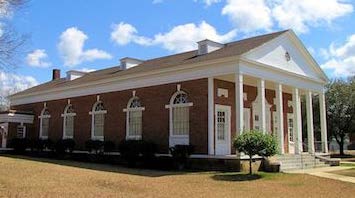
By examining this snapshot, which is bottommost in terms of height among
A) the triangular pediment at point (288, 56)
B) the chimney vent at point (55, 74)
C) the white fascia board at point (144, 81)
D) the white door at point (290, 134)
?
the white door at point (290, 134)

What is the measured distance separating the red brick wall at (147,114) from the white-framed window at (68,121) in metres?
0.38

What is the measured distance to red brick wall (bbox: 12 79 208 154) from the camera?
23922 millimetres

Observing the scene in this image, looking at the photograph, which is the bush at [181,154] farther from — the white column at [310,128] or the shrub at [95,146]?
A: the white column at [310,128]

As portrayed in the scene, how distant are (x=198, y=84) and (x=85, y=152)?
34.8ft

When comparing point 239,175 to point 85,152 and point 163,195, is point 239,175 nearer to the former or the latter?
point 163,195

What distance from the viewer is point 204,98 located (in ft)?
78.0

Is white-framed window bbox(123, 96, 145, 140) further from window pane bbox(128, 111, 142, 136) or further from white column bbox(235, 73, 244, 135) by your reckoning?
white column bbox(235, 73, 244, 135)

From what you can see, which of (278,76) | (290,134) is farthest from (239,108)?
(290,134)

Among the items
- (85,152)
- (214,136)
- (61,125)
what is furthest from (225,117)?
(61,125)

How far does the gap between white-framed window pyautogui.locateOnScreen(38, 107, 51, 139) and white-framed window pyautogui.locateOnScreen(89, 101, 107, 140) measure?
6232mm

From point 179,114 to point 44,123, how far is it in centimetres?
1514

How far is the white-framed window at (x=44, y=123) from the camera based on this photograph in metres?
35.7

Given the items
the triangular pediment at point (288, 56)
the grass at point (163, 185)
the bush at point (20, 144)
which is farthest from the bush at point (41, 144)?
the triangular pediment at point (288, 56)

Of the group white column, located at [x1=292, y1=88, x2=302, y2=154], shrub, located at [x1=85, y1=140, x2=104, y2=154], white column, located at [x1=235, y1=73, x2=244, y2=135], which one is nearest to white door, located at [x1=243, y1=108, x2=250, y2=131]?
white column, located at [x1=292, y1=88, x2=302, y2=154]
